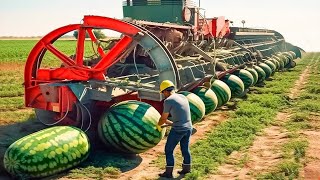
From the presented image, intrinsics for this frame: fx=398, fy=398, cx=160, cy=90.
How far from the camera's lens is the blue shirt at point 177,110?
5.88m

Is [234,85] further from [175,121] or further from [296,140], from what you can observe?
[175,121]

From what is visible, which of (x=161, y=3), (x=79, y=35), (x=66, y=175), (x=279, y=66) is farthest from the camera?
(x=279, y=66)

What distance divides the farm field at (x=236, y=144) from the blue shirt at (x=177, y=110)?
29.0 inches

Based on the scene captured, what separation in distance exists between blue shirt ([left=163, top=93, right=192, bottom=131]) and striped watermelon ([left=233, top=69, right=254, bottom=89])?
8.53 m

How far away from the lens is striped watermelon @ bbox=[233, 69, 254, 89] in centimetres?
1417

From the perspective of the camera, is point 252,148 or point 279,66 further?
point 279,66

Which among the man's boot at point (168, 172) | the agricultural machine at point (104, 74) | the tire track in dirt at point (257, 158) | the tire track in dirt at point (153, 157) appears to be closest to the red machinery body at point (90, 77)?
the agricultural machine at point (104, 74)

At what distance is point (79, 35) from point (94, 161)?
9.12 ft

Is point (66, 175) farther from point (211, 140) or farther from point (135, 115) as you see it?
point (211, 140)

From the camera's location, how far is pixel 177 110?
588 centimetres

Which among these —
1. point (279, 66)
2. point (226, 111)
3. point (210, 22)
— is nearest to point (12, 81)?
point (210, 22)

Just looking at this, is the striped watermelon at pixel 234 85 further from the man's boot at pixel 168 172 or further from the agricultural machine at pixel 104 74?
the man's boot at pixel 168 172

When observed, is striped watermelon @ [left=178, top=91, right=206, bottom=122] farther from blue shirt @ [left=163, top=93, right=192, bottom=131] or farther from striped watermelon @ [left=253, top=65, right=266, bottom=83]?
striped watermelon @ [left=253, top=65, right=266, bottom=83]

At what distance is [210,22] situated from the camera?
52.3ft
